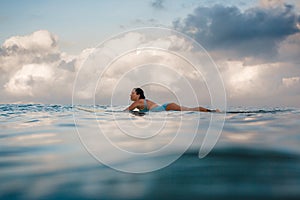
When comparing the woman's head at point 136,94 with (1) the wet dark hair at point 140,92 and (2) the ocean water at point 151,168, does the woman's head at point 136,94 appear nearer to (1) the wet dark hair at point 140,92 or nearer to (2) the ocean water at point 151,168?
(1) the wet dark hair at point 140,92

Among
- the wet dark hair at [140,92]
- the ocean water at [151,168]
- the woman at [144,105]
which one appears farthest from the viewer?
the wet dark hair at [140,92]

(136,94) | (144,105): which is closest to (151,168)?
(144,105)

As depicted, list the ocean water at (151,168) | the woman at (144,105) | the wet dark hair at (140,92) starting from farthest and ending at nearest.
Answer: the wet dark hair at (140,92), the woman at (144,105), the ocean water at (151,168)

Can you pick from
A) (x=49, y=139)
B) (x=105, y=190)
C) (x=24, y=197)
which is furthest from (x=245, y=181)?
(x=49, y=139)

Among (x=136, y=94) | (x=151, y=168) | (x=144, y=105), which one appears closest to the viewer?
(x=151, y=168)

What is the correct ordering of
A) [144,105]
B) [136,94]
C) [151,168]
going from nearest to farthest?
[151,168]
[144,105]
[136,94]

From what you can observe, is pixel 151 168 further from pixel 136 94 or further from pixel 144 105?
pixel 136 94

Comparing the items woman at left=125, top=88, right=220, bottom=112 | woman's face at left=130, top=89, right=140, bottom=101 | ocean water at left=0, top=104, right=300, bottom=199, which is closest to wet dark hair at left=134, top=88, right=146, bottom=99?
woman at left=125, top=88, right=220, bottom=112

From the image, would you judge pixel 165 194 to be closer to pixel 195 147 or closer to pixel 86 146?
pixel 195 147

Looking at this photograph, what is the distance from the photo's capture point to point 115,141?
4.98 m

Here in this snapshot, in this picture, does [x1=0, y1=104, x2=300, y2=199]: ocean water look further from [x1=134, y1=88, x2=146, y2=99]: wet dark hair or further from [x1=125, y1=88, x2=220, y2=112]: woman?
[x1=134, y1=88, x2=146, y2=99]: wet dark hair

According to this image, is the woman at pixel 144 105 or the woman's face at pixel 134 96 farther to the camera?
the woman's face at pixel 134 96

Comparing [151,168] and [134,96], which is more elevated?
[134,96]

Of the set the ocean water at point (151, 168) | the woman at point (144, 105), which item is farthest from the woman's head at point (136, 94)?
the ocean water at point (151, 168)
